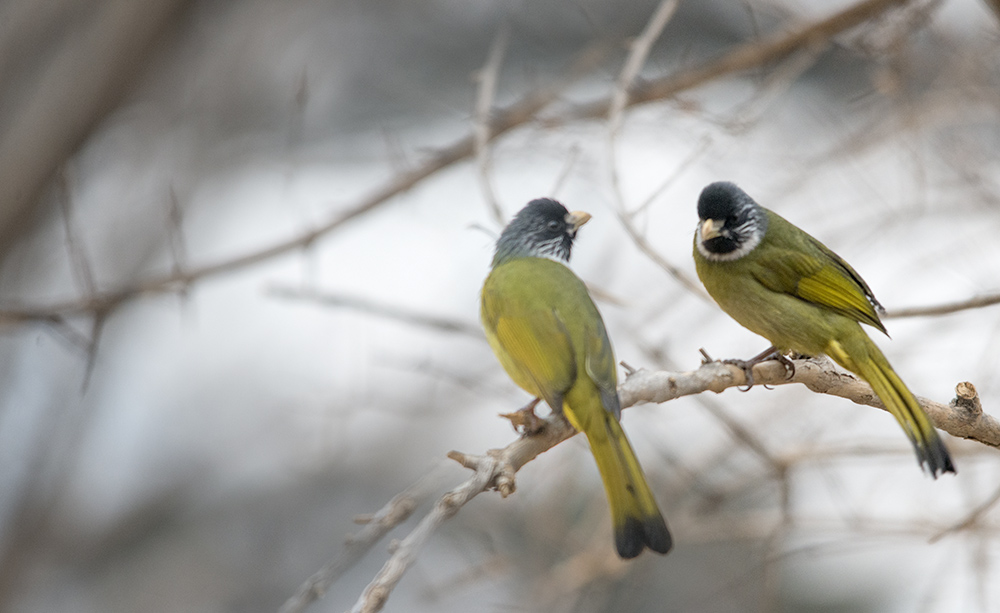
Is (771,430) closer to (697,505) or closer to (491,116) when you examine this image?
(697,505)

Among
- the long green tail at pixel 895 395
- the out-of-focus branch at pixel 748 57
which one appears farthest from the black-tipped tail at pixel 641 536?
the out-of-focus branch at pixel 748 57

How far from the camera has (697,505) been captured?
531 centimetres

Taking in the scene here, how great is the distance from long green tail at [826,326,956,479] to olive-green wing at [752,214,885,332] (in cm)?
14

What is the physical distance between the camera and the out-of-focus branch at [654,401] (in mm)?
1917

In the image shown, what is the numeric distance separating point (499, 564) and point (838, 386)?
87.6 inches

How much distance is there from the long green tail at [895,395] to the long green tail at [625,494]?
0.91m

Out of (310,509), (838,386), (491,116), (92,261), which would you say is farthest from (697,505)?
(92,261)

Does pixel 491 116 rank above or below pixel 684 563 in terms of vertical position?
above

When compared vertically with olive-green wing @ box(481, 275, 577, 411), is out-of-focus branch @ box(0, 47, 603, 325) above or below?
above

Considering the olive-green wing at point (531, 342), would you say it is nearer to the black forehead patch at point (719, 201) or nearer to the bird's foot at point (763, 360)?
the bird's foot at point (763, 360)

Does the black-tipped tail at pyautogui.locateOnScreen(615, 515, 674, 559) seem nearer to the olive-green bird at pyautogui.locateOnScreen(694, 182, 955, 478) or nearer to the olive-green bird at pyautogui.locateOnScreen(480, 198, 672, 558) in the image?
the olive-green bird at pyautogui.locateOnScreen(480, 198, 672, 558)

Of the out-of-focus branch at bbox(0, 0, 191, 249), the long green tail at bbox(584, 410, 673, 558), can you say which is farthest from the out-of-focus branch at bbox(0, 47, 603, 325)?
the long green tail at bbox(584, 410, 673, 558)

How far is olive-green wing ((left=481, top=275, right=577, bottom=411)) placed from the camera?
108 inches

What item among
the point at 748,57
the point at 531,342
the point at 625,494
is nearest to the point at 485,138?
the point at 748,57
